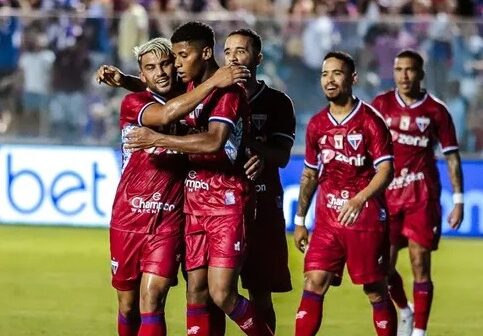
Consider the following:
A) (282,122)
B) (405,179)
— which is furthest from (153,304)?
(405,179)

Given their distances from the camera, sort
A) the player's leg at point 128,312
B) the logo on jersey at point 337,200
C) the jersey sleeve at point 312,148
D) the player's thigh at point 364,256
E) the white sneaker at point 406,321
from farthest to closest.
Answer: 1. the white sneaker at point 406,321
2. the jersey sleeve at point 312,148
3. the logo on jersey at point 337,200
4. the player's thigh at point 364,256
5. the player's leg at point 128,312

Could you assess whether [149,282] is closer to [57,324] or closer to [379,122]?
[379,122]

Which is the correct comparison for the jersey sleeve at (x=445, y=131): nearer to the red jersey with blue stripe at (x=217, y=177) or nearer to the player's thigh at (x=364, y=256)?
the player's thigh at (x=364, y=256)

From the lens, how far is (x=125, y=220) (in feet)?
30.3

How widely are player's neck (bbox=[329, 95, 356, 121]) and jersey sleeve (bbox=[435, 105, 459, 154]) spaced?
195cm

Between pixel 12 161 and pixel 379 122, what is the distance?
973 centimetres

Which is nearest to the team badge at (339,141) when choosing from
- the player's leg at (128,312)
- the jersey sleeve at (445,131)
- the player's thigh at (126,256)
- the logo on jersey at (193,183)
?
the logo on jersey at (193,183)

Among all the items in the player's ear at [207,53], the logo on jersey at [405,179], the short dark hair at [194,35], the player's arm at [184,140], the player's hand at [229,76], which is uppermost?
the short dark hair at [194,35]

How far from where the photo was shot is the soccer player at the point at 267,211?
1005 cm

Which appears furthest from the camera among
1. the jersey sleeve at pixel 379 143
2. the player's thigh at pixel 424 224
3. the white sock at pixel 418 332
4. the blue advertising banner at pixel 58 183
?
the blue advertising banner at pixel 58 183

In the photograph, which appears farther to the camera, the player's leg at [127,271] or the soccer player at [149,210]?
the player's leg at [127,271]

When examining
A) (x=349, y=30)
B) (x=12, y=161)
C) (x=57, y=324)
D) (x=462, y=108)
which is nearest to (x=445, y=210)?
(x=462, y=108)

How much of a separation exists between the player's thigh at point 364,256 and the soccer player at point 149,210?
1343 mm

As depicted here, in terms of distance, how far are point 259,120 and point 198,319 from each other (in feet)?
5.28
